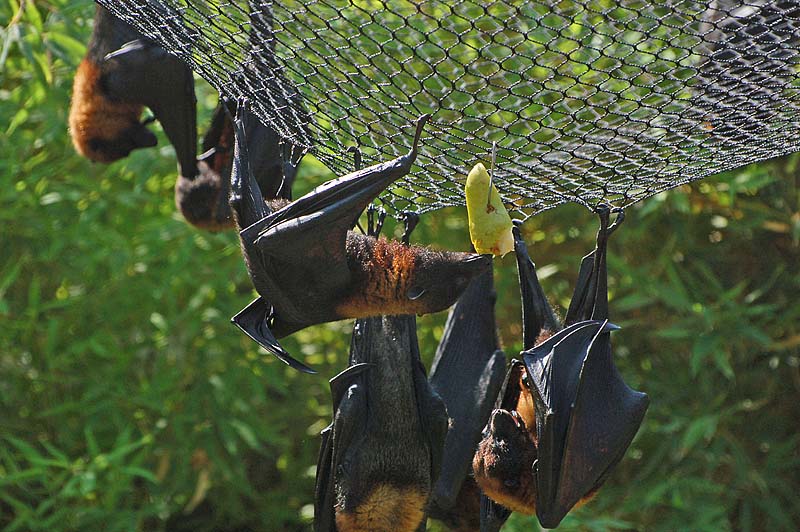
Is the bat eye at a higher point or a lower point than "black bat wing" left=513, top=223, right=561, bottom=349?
higher

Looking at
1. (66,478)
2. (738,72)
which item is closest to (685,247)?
(738,72)

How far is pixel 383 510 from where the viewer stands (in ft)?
6.74

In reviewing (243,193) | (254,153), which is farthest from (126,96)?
(243,193)

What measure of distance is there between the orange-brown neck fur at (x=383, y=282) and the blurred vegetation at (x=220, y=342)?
69.0 inches

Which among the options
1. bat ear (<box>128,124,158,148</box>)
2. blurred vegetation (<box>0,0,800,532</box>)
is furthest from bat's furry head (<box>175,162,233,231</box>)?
blurred vegetation (<box>0,0,800,532</box>)

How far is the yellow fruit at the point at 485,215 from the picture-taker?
64.2 inches

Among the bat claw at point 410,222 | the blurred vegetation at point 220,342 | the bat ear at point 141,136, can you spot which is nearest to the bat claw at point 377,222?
the bat claw at point 410,222

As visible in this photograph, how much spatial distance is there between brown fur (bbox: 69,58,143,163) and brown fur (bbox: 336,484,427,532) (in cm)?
108

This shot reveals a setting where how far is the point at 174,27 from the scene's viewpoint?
2.01m

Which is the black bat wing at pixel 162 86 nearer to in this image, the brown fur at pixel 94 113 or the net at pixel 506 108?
the brown fur at pixel 94 113

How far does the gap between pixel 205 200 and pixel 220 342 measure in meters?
1.63

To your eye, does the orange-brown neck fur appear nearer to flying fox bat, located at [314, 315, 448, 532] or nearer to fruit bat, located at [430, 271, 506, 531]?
flying fox bat, located at [314, 315, 448, 532]

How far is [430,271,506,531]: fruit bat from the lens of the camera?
2166 millimetres

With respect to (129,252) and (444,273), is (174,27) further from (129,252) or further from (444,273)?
(129,252)
